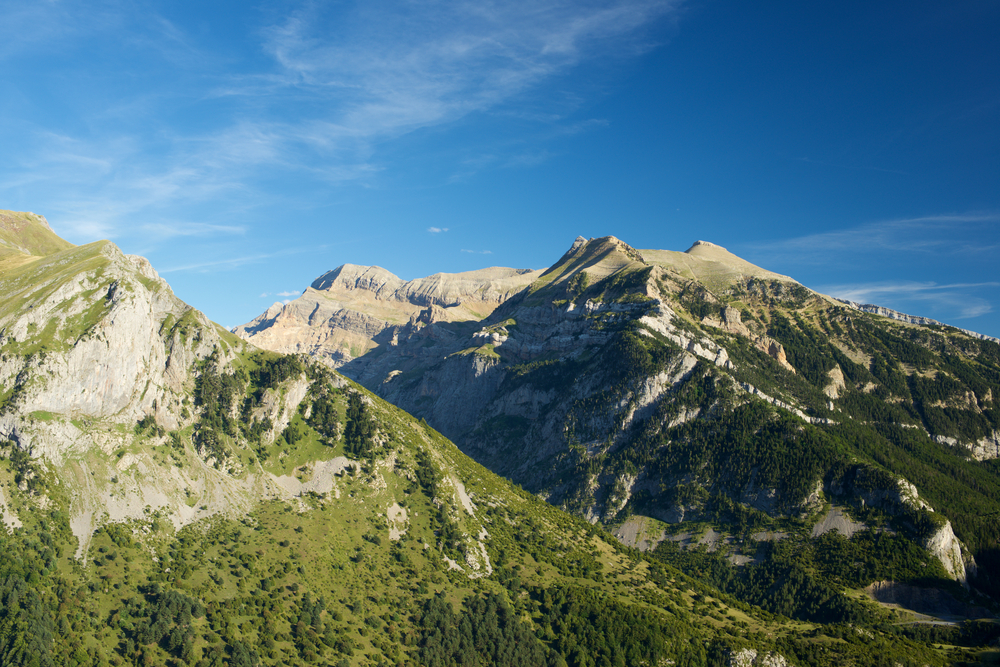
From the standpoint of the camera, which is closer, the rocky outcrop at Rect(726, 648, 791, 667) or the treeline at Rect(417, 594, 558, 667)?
the treeline at Rect(417, 594, 558, 667)

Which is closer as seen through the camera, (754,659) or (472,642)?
(472,642)

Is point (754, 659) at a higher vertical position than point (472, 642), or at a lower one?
higher

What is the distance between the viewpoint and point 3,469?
17850 cm

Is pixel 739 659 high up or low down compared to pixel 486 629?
up

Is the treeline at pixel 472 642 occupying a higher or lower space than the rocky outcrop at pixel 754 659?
lower

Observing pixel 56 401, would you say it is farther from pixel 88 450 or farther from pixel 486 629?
pixel 486 629

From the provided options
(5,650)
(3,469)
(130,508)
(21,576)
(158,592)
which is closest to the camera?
(5,650)

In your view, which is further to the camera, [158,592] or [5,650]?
[158,592]

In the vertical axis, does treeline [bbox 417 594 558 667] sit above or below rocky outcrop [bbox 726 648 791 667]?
below

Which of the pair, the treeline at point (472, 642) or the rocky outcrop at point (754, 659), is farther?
the rocky outcrop at point (754, 659)

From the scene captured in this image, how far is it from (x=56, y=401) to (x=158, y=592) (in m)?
69.8

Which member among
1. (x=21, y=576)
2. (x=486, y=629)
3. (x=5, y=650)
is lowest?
(x=5, y=650)

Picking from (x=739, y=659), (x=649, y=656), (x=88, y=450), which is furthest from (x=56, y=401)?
(x=739, y=659)

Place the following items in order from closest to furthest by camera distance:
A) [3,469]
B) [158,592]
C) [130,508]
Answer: [158,592], [3,469], [130,508]
